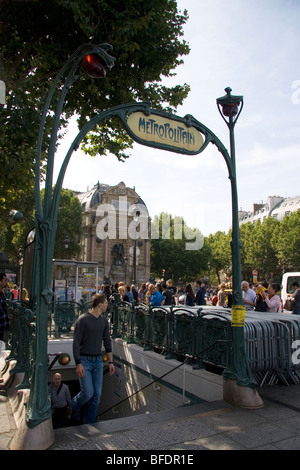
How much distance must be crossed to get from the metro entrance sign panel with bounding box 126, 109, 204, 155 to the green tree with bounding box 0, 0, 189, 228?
4.31m

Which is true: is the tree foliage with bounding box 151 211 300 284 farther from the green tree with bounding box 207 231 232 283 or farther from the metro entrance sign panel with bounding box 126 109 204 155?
the metro entrance sign panel with bounding box 126 109 204 155

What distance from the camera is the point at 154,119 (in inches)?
209

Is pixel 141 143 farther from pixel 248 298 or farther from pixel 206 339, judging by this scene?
pixel 248 298

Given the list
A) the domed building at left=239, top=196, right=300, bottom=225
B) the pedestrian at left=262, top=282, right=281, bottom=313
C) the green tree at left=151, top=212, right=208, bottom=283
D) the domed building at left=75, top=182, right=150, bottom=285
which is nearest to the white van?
the pedestrian at left=262, top=282, right=281, bottom=313

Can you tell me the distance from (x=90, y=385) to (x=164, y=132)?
12.2ft

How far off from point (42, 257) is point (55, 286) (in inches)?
454

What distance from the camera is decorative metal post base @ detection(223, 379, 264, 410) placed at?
4887 mm

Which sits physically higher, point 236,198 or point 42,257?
point 236,198

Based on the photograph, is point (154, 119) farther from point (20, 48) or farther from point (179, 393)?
point (20, 48)

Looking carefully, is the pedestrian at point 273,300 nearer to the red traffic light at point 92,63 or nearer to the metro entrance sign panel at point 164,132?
the metro entrance sign panel at point 164,132

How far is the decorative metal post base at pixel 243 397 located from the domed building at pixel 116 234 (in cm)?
5045

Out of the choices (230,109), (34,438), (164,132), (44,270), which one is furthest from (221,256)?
(34,438)

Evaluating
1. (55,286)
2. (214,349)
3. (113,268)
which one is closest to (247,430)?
(214,349)

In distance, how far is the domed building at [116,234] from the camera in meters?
57.3
